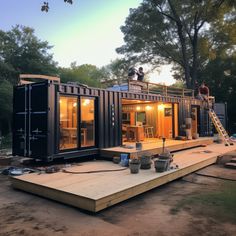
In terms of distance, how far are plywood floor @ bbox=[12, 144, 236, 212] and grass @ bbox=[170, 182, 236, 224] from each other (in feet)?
2.88

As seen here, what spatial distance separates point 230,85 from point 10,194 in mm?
21148

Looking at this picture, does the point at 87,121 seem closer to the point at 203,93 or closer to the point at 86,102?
the point at 86,102

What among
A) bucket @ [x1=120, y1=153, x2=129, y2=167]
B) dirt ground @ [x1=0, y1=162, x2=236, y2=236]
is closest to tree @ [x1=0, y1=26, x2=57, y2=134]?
bucket @ [x1=120, y1=153, x2=129, y2=167]

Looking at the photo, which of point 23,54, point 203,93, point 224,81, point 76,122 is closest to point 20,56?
point 23,54

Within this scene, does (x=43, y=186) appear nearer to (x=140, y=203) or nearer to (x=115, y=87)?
(x=140, y=203)

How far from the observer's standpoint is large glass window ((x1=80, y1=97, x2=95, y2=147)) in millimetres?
7652

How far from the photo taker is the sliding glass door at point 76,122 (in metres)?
7.10

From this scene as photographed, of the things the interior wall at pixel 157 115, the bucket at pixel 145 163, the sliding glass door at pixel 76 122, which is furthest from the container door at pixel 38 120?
the interior wall at pixel 157 115

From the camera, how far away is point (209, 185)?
607 centimetres

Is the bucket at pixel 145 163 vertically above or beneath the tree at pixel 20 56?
beneath

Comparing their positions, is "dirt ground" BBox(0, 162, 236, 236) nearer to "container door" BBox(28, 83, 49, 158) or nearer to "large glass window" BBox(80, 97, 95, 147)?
"container door" BBox(28, 83, 49, 158)

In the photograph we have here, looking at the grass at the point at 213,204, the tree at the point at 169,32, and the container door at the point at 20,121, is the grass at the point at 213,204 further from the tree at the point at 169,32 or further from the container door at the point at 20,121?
the tree at the point at 169,32

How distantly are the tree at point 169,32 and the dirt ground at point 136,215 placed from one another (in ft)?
57.2

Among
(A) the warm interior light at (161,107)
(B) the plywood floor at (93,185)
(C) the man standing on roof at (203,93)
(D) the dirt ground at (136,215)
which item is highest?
(C) the man standing on roof at (203,93)
